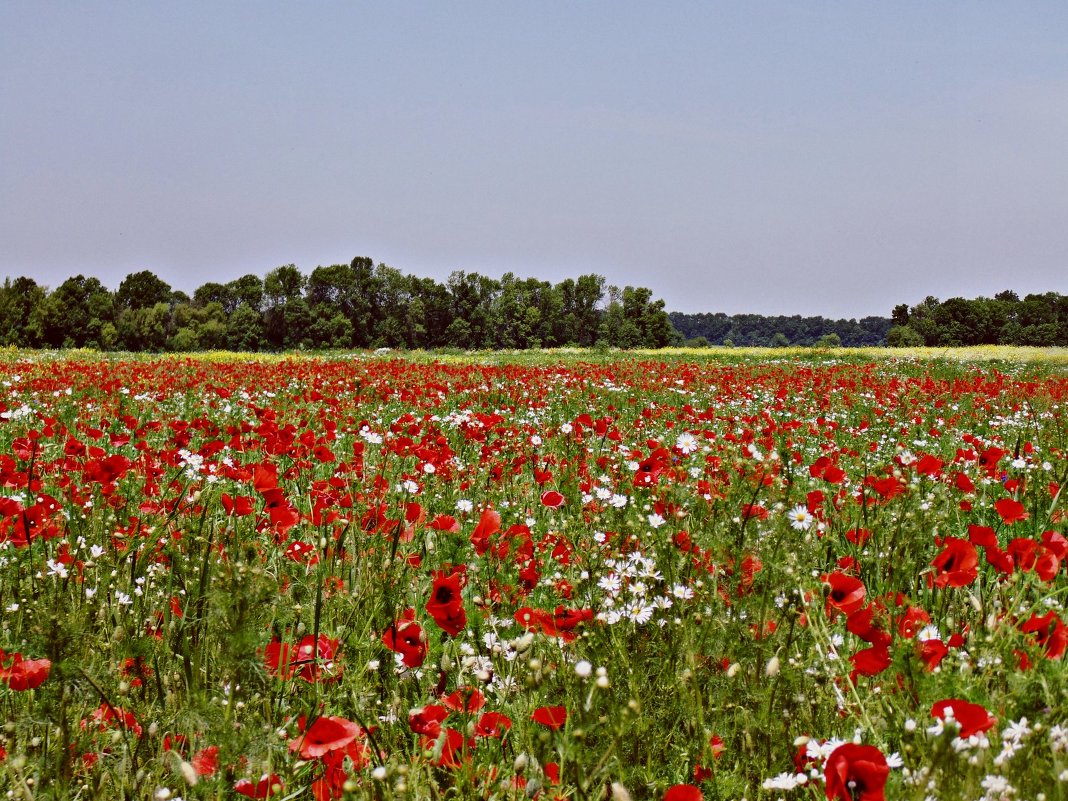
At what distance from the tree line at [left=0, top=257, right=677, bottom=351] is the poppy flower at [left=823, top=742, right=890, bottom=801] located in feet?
251

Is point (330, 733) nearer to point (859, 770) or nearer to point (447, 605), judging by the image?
point (447, 605)

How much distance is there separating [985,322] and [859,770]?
443 ft

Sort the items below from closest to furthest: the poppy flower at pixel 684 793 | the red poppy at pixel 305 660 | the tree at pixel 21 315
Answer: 1. the poppy flower at pixel 684 793
2. the red poppy at pixel 305 660
3. the tree at pixel 21 315

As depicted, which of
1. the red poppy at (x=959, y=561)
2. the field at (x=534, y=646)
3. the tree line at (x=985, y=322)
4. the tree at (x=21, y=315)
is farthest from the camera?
the tree line at (x=985, y=322)

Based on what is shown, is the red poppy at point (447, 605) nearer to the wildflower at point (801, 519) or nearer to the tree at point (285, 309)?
the wildflower at point (801, 519)

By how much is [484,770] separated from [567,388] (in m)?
10.3

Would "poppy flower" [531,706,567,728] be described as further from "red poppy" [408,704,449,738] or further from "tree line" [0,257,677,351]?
"tree line" [0,257,677,351]

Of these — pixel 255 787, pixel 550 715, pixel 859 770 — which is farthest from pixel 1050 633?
pixel 255 787

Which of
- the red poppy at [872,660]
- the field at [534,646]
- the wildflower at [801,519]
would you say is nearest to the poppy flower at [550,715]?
the field at [534,646]

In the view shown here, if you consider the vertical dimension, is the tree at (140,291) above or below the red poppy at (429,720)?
above

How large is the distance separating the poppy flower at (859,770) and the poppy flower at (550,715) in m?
0.67

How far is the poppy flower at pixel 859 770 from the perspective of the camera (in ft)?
3.75

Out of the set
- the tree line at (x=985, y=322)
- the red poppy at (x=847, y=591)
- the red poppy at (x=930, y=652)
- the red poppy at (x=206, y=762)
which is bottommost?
the red poppy at (x=206, y=762)

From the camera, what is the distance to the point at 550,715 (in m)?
1.68
